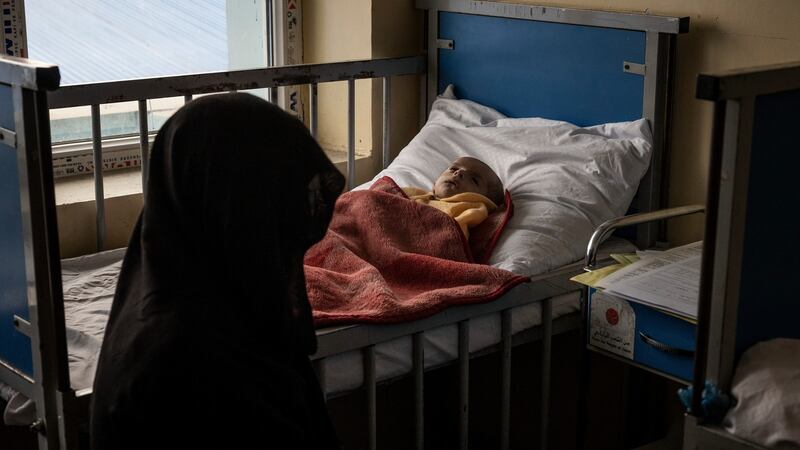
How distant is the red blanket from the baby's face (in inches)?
4.4

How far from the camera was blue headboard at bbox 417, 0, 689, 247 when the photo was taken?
100 inches

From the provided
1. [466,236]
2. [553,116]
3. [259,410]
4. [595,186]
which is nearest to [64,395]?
[259,410]

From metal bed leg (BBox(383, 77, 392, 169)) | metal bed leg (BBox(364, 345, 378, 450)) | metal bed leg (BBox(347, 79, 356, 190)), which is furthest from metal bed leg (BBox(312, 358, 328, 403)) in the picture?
metal bed leg (BBox(383, 77, 392, 169))

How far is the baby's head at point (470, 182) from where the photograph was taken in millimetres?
2609

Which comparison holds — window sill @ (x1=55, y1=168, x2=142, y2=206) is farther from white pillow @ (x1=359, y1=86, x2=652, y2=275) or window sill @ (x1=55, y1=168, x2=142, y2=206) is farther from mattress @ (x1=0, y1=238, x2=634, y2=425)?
white pillow @ (x1=359, y1=86, x2=652, y2=275)

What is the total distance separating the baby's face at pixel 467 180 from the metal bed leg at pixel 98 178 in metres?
0.86

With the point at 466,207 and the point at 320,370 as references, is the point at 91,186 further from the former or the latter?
the point at 320,370

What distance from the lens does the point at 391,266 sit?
7.66 ft

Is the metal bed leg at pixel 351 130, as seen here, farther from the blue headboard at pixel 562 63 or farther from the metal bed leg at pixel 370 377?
the metal bed leg at pixel 370 377

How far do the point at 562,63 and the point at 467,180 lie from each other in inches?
18.3

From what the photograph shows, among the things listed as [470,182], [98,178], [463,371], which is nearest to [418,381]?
[463,371]

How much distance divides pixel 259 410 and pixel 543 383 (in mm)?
1226

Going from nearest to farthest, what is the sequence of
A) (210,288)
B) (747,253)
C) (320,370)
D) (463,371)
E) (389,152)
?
1. (210,288)
2. (747,253)
3. (320,370)
4. (463,371)
5. (389,152)

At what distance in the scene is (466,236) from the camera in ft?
8.04
